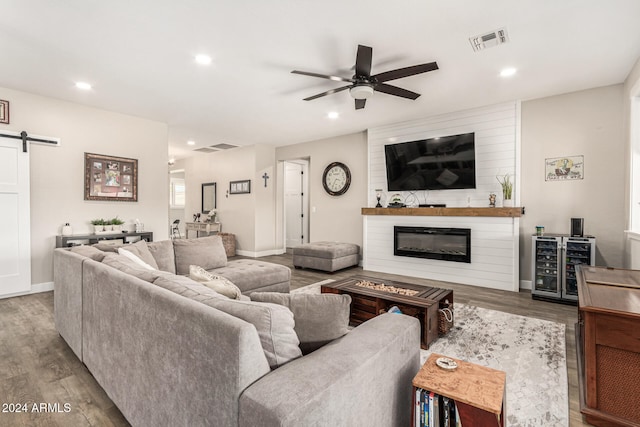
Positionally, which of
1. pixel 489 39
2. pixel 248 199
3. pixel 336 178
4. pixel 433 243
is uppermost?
pixel 489 39

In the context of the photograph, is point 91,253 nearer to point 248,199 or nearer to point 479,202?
point 479,202

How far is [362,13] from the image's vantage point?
2.44 meters

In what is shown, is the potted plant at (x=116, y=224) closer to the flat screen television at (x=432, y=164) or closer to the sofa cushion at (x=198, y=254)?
the sofa cushion at (x=198, y=254)

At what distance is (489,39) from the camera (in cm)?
280

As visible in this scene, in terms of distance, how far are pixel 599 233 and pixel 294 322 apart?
454 centimetres

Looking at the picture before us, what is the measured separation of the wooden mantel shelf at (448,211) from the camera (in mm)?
4344

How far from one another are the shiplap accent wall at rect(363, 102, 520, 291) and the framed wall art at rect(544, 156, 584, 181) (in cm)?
37

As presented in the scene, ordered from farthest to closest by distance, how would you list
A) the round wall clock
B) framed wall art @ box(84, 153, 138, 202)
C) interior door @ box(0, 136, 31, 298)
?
the round wall clock, framed wall art @ box(84, 153, 138, 202), interior door @ box(0, 136, 31, 298)

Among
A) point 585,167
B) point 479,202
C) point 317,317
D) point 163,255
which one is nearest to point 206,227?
point 163,255

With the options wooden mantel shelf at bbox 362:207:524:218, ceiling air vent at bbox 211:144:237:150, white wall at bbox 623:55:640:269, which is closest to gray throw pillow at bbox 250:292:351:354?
white wall at bbox 623:55:640:269

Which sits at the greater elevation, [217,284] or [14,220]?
[14,220]

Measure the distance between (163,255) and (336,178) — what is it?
407 cm

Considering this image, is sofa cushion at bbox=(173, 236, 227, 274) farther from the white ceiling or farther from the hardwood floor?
the white ceiling

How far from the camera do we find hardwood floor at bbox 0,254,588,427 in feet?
5.65
